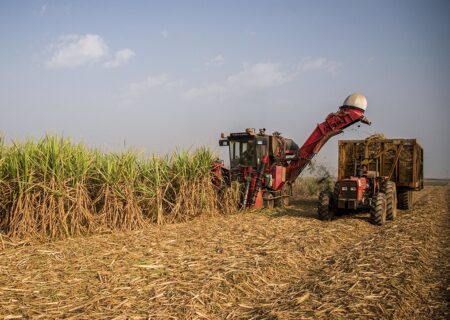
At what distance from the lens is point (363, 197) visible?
10.1 metres

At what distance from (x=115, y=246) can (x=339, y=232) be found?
14.8ft

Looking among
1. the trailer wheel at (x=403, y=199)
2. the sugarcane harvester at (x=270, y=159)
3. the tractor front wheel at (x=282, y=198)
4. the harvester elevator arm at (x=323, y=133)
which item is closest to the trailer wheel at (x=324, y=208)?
A: the sugarcane harvester at (x=270, y=159)

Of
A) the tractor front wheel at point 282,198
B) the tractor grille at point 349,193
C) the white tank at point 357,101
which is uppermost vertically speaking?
the white tank at point 357,101

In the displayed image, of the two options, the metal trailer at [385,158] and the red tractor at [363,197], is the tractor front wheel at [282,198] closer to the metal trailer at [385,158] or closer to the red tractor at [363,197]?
the metal trailer at [385,158]

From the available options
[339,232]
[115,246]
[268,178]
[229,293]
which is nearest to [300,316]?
[229,293]

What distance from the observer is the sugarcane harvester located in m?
11.6

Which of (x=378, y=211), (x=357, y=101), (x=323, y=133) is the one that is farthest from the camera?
(x=323, y=133)

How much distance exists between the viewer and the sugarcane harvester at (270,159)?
11.6 meters

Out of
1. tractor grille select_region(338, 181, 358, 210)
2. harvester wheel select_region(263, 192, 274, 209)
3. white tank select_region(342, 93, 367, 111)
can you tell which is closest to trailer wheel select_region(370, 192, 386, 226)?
tractor grille select_region(338, 181, 358, 210)

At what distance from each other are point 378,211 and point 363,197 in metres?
0.81

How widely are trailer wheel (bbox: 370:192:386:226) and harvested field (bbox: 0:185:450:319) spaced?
1.65 m

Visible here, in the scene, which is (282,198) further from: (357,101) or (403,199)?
(357,101)

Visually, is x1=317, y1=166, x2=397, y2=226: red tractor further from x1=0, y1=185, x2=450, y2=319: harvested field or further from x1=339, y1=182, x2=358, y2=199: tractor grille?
x1=0, y1=185, x2=450, y2=319: harvested field

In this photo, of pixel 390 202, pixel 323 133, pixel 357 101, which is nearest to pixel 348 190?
pixel 390 202
